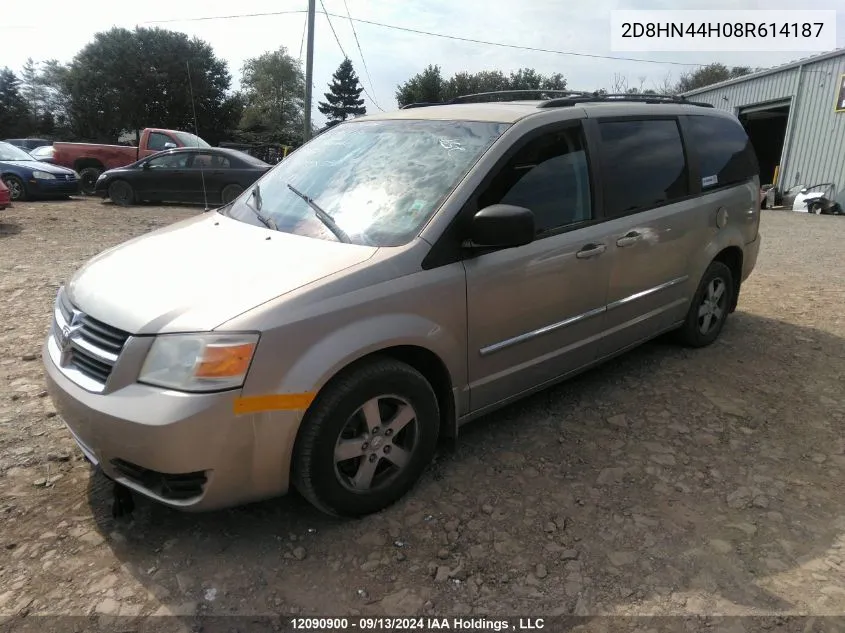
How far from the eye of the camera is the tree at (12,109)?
4934 centimetres

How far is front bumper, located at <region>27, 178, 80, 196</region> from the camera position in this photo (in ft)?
44.2

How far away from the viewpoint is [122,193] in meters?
13.8

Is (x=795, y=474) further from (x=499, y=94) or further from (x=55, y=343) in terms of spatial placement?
(x=55, y=343)

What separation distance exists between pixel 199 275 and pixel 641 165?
8.99 feet

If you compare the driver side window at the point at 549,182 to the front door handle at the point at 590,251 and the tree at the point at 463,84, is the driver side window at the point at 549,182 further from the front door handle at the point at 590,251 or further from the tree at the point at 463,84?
the tree at the point at 463,84

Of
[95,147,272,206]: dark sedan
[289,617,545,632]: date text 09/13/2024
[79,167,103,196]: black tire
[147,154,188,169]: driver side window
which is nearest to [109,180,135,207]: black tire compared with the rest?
[95,147,272,206]: dark sedan

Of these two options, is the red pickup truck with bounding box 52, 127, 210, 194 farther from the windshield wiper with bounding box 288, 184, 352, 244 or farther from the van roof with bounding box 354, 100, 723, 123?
the windshield wiper with bounding box 288, 184, 352, 244

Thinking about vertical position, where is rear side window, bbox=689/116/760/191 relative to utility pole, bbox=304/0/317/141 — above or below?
below

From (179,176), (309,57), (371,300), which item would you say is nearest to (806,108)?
(309,57)

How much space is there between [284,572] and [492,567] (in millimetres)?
814

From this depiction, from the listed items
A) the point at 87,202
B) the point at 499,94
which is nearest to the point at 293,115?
the point at 87,202

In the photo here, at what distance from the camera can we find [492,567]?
2.38 m

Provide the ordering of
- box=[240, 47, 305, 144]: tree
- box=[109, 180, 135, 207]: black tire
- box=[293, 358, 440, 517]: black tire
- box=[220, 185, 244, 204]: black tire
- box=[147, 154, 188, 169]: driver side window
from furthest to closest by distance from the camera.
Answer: box=[240, 47, 305, 144]: tree < box=[109, 180, 135, 207]: black tire < box=[147, 154, 188, 169]: driver side window < box=[220, 185, 244, 204]: black tire < box=[293, 358, 440, 517]: black tire

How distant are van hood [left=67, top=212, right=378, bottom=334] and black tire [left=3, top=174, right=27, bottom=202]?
12.9 metres
